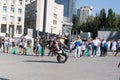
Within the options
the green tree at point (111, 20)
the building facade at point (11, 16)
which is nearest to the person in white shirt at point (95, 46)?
the building facade at point (11, 16)

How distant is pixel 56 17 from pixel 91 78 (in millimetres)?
113734

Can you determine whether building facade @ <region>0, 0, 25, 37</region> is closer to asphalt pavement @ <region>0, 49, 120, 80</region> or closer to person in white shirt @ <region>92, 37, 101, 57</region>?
person in white shirt @ <region>92, 37, 101, 57</region>

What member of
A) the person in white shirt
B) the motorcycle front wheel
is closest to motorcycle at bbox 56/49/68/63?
the motorcycle front wheel

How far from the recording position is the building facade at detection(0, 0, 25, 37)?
349 feet

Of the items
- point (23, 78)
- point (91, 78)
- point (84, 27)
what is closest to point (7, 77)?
point (23, 78)

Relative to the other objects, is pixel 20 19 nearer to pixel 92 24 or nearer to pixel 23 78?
pixel 92 24

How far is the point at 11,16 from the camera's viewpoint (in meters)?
108

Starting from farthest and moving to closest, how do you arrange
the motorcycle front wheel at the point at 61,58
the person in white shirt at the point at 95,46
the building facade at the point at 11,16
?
the building facade at the point at 11,16
the person in white shirt at the point at 95,46
the motorcycle front wheel at the point at 61,58

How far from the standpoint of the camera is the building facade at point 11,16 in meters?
106

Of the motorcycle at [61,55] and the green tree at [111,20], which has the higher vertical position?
the green tree at [111,20]

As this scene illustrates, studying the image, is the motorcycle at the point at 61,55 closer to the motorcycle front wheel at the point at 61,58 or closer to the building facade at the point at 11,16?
the motorcycle front wheel at the point at 61,58

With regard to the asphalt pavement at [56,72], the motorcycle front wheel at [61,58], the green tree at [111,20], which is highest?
the green tree at [111,20]

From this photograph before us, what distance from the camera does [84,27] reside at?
131750 mm

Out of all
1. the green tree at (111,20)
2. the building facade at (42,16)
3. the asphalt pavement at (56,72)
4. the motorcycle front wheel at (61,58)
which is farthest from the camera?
the green tree at (111,20)
